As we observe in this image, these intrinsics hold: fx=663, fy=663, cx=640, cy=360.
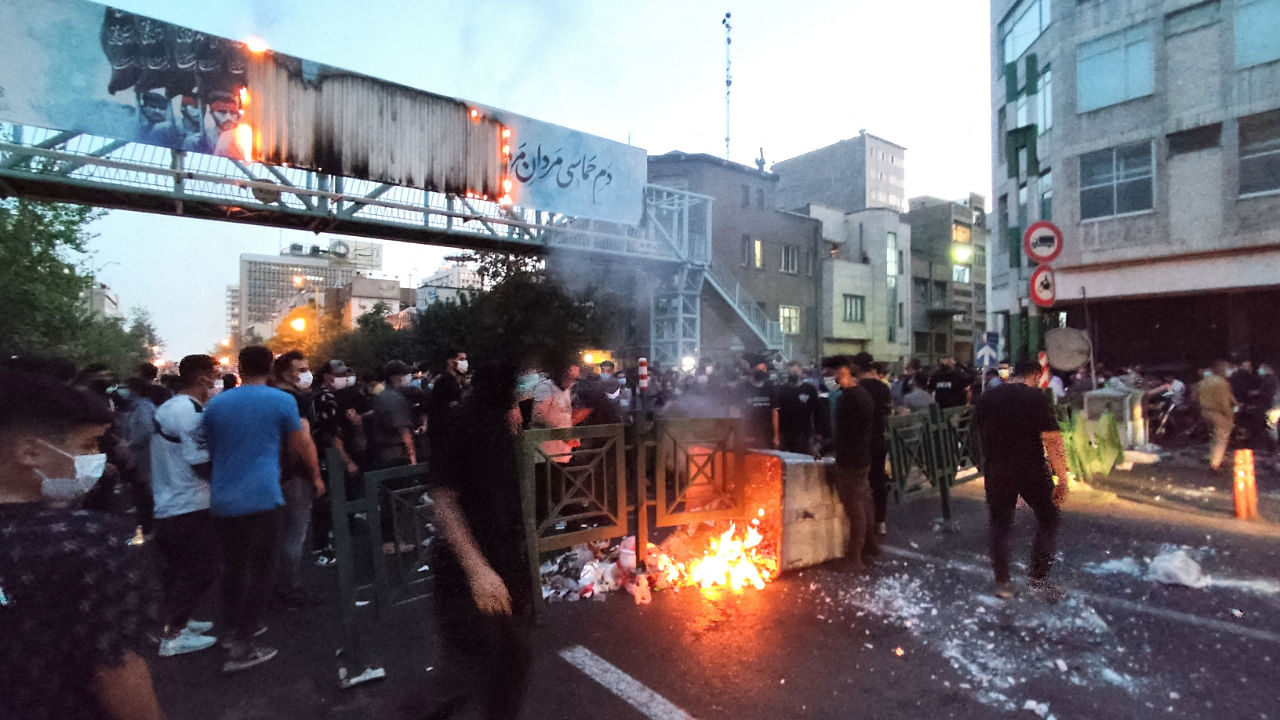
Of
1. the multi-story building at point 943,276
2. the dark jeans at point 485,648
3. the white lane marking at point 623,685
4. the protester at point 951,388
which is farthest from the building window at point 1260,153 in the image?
the multi-story building at point 943,276

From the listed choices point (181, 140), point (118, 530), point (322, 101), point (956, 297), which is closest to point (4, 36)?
point (181, 140)

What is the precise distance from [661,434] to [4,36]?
10794 millimetres

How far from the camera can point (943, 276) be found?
127 feet

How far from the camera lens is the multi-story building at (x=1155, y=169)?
1466 centimetres

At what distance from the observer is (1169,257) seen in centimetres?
1588

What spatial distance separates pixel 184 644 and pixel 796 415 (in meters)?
6.59

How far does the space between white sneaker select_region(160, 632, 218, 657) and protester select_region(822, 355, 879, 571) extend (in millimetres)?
4629

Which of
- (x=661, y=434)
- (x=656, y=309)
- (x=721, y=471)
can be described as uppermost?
(x=656, y=309)

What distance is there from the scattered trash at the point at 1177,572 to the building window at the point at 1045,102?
16543 millimetres

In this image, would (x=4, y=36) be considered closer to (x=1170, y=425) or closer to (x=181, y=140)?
(x=181, y=140)

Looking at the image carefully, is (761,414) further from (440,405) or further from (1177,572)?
(440,405)

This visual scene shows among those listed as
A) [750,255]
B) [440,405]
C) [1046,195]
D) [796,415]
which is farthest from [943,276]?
[440,405]

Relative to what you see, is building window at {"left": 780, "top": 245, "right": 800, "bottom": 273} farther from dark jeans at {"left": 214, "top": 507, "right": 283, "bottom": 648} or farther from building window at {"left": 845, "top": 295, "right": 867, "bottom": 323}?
dark jeans at {"left": 214, "top": 507, "right": 283, "bottom": 648}

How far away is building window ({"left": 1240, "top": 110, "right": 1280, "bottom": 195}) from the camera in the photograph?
1441 centimetres
